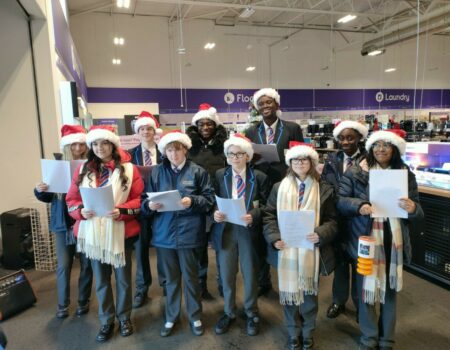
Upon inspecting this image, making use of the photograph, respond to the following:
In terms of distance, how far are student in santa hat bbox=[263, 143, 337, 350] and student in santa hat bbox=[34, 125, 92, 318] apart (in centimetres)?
155

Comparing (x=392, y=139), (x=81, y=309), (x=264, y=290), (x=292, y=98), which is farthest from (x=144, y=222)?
(x=292, y=98)

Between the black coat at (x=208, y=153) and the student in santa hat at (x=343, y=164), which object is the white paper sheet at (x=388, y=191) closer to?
the student in santa hat at (x=343, y=164)

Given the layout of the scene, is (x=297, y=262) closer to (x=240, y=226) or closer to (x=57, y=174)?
(x=240, y=226)

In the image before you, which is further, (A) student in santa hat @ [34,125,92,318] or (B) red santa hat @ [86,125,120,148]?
(A) student in santa hat @ [34,125,92,318]

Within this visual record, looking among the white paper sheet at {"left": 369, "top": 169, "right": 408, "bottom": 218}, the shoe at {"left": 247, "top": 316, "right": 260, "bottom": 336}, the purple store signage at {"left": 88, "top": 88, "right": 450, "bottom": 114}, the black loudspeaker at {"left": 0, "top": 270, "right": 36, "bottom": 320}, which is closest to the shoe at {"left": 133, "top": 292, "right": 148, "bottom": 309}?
the black loudspeaker at {"left": 0, "top": 270, "right": 36, "bottom": 320}

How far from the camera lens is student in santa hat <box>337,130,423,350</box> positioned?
1.96 metres

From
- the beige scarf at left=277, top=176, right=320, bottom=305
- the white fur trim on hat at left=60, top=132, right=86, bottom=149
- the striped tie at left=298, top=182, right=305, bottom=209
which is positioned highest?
the white fur trim on hat at left=60, top=132, right=86, bottom=149

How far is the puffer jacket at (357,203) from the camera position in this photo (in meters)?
1.95

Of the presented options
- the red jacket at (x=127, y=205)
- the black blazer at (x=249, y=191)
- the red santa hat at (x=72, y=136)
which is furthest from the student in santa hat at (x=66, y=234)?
the black blazer at (x=249, y=191)

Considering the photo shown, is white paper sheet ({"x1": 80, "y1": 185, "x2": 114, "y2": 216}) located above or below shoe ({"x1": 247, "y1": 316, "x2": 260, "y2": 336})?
above

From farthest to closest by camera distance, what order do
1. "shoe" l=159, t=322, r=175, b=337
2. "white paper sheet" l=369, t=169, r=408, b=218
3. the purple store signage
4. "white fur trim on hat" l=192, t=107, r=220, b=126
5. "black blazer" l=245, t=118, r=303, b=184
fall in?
the purple store signage < "white fur trim on hat" l=192, t=107, r=220, b=126 < "black blazer" l=245, t=118, r=303, b=184 < "shoe" l=159, t=322, r=175, b=337 < "white paper sheet" l=369, t=169, r=408, b=218

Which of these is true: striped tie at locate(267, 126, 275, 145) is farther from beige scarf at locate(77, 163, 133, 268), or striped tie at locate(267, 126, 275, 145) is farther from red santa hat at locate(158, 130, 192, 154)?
beige scarf at locate(77, 163, 133, 268)

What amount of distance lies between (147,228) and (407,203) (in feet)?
6.44

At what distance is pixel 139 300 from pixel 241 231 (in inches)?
48.8
